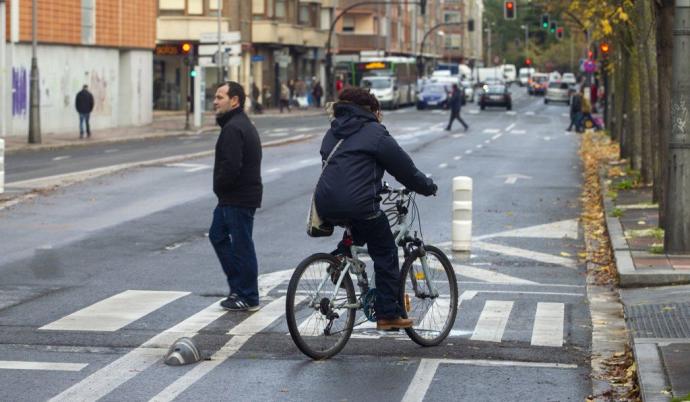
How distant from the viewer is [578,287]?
547 inches

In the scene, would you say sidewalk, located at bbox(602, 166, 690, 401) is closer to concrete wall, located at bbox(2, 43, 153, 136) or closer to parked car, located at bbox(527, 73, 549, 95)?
concrete wall, located at bbox(2, 43, 153, 136)

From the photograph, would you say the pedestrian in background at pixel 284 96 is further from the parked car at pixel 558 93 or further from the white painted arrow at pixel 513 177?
the white painted arrow at pixel 513 177

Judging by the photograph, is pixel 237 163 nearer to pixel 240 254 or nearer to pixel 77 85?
pixel 240 254

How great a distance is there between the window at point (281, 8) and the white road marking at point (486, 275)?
76.7 metres

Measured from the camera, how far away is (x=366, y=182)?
381 inches

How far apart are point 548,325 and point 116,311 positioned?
334 centimetres

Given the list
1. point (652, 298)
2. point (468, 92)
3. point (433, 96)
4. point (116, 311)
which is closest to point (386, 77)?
point (433, 96)

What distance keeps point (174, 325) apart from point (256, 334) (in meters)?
0.75

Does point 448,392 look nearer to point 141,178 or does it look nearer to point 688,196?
point 688,196

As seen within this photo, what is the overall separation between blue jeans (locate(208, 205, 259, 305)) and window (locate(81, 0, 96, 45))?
4399 centimetres

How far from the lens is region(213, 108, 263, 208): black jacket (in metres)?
11.8

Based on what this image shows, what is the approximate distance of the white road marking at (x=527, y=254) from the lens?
630 inches

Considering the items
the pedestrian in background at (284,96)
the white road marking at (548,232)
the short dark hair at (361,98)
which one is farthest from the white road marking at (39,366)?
the pedestrian in background at (284,96)

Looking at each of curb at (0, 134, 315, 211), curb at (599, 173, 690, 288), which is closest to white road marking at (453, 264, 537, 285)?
curb at (599, 173, 690, 288)
